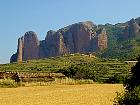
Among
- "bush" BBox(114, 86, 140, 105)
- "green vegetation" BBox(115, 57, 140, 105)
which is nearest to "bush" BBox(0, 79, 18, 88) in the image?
"green vegetation" BBox(115, 57, 140, 105)

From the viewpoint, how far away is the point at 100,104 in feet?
111

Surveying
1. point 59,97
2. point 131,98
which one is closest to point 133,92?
point 131,98

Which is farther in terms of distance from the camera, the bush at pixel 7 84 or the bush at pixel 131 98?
the bush at pixel 7 84

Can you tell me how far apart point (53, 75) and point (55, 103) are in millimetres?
45172

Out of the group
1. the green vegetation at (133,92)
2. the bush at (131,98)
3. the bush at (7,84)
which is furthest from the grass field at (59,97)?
the bush at (131,98)

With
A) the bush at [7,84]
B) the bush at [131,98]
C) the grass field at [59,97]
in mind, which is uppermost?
the bush at [7,84]

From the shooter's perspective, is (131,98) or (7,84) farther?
(7,84)

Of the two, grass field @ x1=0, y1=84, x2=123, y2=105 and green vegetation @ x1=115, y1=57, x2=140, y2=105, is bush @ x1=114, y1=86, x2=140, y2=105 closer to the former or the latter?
green vegetation @ x1=115, y1=57, x2=140, y2=105

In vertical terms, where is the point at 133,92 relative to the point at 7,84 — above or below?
below

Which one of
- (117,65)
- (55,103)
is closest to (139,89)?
(55,103)

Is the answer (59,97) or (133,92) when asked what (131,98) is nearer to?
(133,92)

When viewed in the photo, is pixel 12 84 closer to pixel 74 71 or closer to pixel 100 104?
pixel 74 71

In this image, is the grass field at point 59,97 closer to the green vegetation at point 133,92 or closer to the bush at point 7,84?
the bush at point 7,84

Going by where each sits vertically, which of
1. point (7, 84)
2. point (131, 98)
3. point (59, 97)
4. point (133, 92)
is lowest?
point (59, 97)
